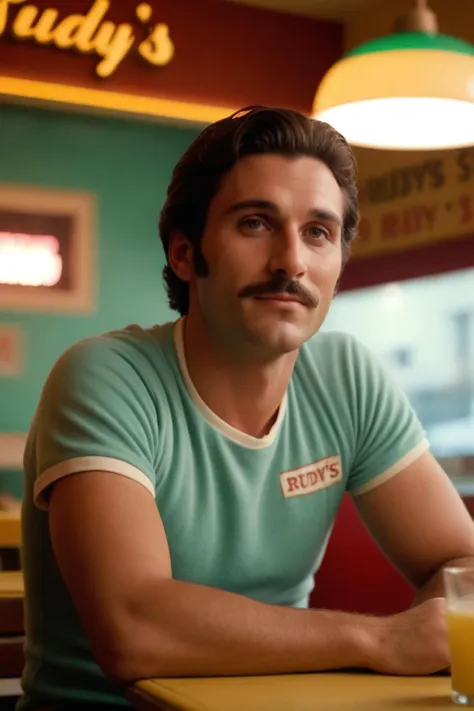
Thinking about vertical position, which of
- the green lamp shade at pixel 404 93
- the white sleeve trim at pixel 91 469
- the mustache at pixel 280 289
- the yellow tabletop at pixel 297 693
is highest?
the green lamp shade at pixel 404 93

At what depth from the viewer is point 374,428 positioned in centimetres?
183

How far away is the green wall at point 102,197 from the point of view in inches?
218

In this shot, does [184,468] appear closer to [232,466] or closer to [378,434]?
[232,466]

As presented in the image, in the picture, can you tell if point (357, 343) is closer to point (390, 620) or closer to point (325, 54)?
point (390, 620)

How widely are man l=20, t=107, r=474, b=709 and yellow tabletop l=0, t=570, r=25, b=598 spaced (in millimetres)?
444

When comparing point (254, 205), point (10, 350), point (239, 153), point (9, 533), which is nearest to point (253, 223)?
point (254, 205)

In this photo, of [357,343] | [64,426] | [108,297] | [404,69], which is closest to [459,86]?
[404,69]

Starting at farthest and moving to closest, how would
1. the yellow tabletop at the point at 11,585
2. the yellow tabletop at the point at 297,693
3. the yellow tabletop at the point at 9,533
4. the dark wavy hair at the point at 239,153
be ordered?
the yellow tabletop at the point at 9,533 → the yellow tabletop at the point at 11,585 → the dark wavy hair at the point at 239,153 → the yellow tabletop at the point at 297,693

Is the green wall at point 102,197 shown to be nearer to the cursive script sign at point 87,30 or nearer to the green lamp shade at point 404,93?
the cursive script sign at point 87,30

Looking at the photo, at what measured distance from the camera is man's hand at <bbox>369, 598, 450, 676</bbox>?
135cm

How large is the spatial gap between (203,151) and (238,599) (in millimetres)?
775

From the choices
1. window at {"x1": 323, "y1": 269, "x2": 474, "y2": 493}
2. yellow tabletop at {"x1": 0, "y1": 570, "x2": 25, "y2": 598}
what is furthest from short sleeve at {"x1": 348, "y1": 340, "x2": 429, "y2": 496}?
window at {"x1": 323, "y1": 269, "x2": 474, "y2": 493}

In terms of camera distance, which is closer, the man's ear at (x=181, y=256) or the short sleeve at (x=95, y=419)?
the short sleeve at (x=95, y=419)

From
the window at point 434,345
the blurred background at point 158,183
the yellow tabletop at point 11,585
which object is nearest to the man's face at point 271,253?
the yellow tabletop at point 11,585
